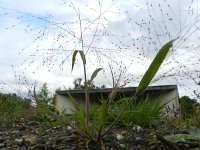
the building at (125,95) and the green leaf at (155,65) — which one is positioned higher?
the building at (125,95)

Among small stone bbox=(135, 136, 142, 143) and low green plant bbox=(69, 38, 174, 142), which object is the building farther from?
low green plant bbox=(69, 38, 174, 142)

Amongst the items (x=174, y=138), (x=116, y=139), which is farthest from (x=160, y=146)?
(x=116, y=139)

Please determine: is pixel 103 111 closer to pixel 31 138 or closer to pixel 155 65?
pixel 155 65

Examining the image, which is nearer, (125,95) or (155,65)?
(155,65)

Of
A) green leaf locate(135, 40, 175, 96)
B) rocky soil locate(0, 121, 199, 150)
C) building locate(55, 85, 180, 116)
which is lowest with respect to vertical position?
rocky soil locate(0, 121, 199, 150)

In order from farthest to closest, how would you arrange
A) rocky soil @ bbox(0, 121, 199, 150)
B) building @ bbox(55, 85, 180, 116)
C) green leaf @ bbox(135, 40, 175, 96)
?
building @ bbox(55, 85, 180, 116)
rocky soil @ bbox(0, 121, 199, 150)
green leaf @ bbox(135, 40, 175, 96)

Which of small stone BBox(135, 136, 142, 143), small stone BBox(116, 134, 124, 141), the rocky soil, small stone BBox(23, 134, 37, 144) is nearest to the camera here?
the rocky soil

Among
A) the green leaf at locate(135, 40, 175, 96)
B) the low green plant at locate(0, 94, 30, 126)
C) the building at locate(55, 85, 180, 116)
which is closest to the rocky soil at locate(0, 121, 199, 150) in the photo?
the green leaf at locate(135, 40, 175, 96)

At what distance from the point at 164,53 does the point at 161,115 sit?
211 cm

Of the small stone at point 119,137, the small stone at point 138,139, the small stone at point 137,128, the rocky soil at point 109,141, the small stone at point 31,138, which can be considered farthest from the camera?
the small stone at point 137,128

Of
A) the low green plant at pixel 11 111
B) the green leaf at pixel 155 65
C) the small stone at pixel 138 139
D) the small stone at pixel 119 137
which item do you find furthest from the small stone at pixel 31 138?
the low green plant at pixel 11 111

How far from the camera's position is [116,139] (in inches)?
138

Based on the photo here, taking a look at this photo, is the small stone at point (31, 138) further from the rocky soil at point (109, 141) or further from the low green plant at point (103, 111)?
the low green plant at point (103, 111)

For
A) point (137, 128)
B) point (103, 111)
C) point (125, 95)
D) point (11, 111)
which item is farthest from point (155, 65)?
point (11, 111)
